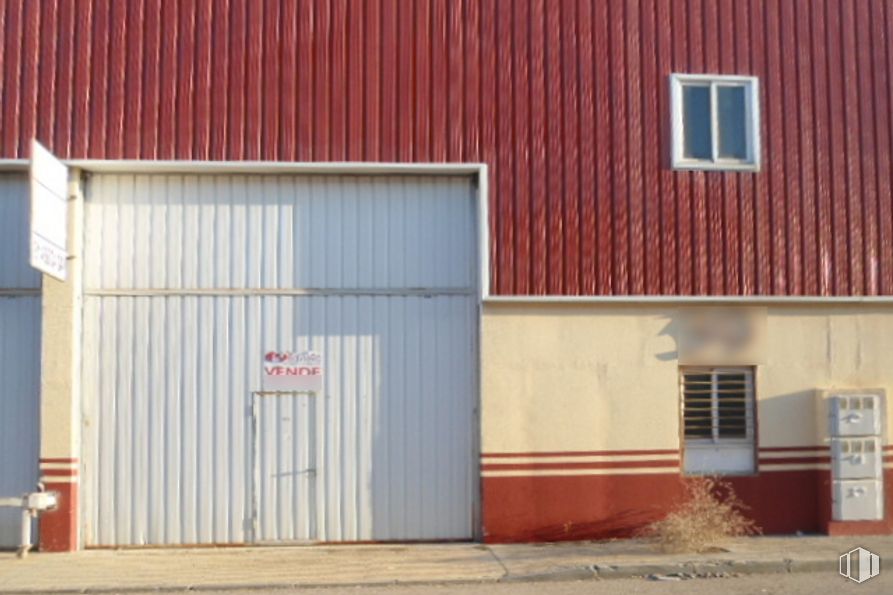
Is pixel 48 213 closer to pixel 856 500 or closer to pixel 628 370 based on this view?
pixel 628 370

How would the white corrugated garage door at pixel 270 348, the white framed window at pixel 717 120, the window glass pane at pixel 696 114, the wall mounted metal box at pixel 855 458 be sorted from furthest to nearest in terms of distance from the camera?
the window glass pane at pixel 696 114
the white framed window at pixel 717 120
the wall mounted metal box at pixel 855 458
the white corrugated garage door at pixel 270 348

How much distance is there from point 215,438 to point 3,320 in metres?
2.85

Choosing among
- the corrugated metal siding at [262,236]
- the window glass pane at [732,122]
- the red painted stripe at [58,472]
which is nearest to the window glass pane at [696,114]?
the window glass pane at [732,122]

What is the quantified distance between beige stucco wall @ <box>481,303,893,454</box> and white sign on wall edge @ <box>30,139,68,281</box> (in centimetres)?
482

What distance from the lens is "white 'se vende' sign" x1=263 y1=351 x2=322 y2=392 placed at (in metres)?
13.3

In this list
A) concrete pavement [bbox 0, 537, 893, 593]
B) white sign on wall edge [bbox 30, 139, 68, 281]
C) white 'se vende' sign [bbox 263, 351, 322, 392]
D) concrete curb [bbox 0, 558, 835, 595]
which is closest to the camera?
concrete curb [bbox 0, 558, 835, 595]

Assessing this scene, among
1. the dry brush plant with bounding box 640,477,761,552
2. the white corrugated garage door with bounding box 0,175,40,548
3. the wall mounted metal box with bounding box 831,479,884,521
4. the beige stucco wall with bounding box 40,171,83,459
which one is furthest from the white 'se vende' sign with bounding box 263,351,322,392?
the wall mounted metal box with bounding box 831,479,884,521

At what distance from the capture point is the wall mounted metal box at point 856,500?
13.5 metres

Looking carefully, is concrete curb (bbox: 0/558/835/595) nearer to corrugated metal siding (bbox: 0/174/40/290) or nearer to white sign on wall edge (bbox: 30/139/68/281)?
white sign on wall edge (bbox: 30/139/68/281)

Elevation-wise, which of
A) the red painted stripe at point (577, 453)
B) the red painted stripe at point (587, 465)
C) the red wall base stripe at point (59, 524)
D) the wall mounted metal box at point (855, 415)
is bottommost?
the red wall base stripe at point (59, 524)

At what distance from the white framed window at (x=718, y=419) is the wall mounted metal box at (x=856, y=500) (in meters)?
1.03

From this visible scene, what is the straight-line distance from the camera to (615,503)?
43.9 ft

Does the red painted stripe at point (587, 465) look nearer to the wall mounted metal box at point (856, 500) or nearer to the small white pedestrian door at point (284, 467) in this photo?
the wall mounted metal box at point (856, 500)

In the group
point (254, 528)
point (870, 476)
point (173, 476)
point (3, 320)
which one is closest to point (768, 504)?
point (870, 476)
